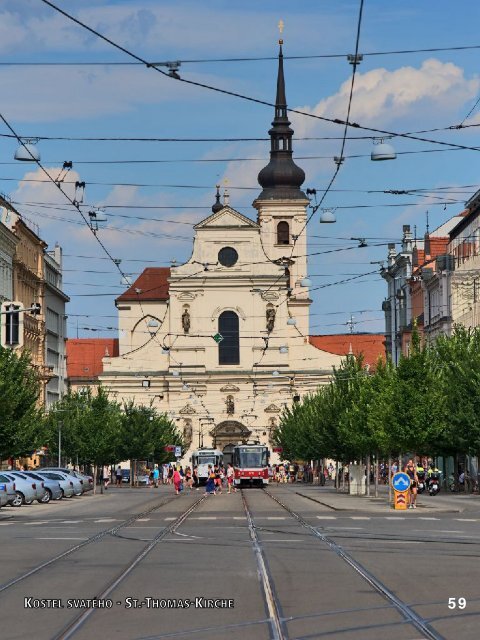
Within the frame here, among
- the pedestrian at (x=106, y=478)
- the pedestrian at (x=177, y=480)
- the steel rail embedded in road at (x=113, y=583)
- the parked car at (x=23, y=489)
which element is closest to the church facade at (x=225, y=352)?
the pedestrian at (x=106, y=478)

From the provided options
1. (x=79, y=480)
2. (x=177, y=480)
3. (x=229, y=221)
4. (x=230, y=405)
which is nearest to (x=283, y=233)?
(x=229, y=221)

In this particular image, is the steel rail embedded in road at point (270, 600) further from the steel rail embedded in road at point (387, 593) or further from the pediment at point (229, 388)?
the pediment at point (229, 388)

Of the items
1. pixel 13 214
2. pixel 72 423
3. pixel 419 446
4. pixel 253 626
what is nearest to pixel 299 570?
pixel 253 626

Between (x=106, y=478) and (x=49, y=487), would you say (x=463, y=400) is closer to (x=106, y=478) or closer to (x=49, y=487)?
(x=49, y=487)

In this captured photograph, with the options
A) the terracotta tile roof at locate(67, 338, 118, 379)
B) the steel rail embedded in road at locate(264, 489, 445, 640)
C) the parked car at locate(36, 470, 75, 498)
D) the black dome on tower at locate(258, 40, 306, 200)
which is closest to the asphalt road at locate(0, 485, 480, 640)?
the steel rail embedded in road at locate(264, 489, 445, 640)

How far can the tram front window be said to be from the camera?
102 metres

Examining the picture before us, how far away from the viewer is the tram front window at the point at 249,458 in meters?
102

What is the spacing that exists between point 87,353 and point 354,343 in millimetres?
33052

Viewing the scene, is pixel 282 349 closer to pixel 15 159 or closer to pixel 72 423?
pixel 72 423

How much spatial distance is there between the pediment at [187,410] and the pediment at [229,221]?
50.7ft

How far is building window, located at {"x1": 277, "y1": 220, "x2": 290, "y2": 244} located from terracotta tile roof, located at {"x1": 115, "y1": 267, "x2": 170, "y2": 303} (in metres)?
13.5

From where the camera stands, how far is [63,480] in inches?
2859

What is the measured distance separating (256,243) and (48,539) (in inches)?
4250

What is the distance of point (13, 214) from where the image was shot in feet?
350
